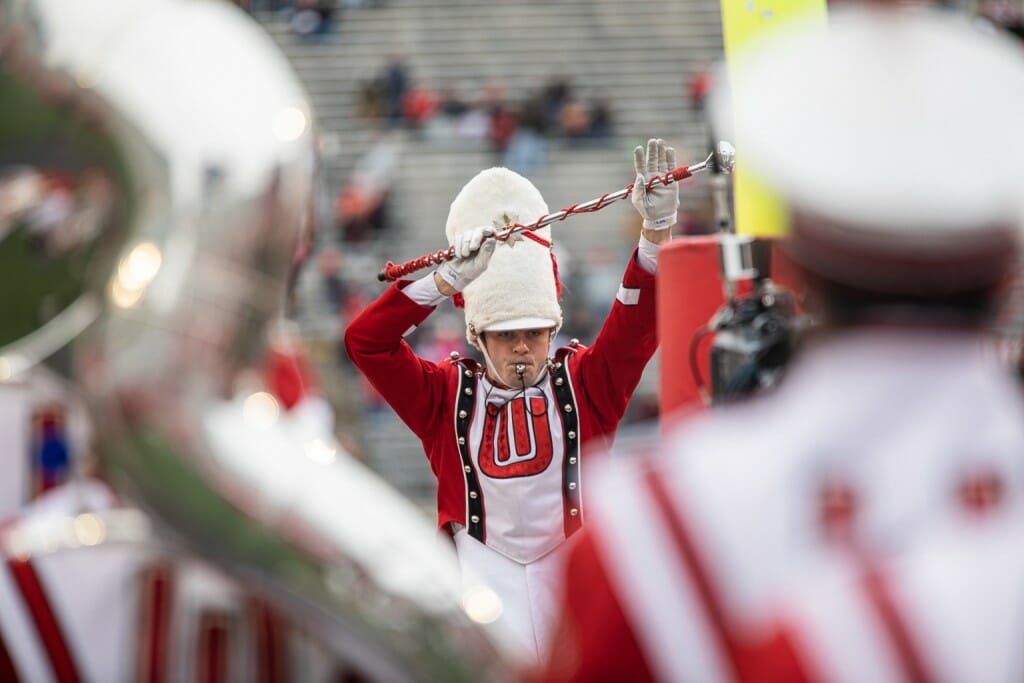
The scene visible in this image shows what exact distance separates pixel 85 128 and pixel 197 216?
257 mm

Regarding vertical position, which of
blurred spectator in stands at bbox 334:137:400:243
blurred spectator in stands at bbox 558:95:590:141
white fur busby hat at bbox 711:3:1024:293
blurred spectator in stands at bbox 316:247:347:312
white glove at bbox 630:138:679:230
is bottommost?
blurred spectator in stands at bbox 316:247:347:312

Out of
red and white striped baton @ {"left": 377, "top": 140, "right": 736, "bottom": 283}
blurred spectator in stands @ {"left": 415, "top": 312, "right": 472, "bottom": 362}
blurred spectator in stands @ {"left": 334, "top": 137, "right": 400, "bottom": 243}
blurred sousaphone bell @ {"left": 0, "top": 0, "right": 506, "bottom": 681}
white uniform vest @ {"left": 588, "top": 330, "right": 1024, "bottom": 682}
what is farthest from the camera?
blurred spectator in stands @ {"left": 334, "top": 137, "right": 400, "bottom": 243}

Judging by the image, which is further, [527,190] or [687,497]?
[527,190]

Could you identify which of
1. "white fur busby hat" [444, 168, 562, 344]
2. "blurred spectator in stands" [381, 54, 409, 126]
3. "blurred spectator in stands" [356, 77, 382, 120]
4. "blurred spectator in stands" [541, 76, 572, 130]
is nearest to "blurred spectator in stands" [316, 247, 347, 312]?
"blurred spectator in stands" [356, 77, 382, 120]

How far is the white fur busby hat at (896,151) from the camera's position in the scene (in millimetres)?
1737

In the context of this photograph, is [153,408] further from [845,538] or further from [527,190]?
[527,190]

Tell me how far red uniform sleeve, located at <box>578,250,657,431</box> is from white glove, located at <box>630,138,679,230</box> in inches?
7.0

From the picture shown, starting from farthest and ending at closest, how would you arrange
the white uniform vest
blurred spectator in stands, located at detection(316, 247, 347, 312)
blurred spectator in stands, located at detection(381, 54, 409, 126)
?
blurred spectator in stands, located at detection(381, 54, 409, 126) → blurred spectator in stands, located at detection(316, 247, 347, 312) → the white uniform vest

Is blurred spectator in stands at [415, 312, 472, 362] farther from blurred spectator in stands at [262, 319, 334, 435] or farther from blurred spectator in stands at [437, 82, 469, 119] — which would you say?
blurred spectator in stands at [262, 319, 334, 435]

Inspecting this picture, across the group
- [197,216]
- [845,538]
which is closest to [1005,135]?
[845,538]

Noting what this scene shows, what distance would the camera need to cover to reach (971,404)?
1.77 m

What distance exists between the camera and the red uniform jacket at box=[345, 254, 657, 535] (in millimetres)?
4535

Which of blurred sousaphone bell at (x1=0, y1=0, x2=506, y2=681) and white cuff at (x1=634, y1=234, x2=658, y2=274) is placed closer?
blurred sousaphone bell at (x1=0, y1=0, x2=506, y2=681)

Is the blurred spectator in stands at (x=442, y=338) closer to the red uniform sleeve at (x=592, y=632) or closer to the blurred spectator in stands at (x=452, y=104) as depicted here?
the blurred spectator in stands at (x=452, y=104)
